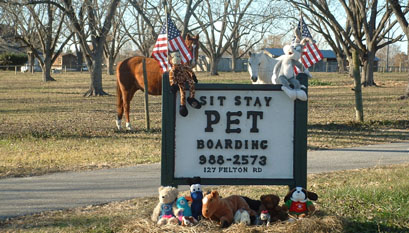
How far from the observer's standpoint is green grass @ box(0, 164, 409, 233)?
5531mm

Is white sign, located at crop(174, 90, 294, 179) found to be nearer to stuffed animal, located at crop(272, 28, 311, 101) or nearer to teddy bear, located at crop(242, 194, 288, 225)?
stuffed animal, located at crop(272, 28, 311, 101)

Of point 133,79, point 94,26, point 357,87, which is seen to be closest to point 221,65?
point 94,26

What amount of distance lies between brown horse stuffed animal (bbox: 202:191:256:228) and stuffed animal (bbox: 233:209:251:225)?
5cm

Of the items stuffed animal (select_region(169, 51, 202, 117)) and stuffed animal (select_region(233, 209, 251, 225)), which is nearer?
stuffed animal (select_region(233, 209, 251, 225))

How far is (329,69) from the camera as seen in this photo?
93000mm

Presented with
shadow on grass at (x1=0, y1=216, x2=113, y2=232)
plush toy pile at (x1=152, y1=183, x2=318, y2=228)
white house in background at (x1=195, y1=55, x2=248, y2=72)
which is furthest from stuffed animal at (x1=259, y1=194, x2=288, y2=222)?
white house in background at (x1=195, y1=55, x2=248, y2=72)

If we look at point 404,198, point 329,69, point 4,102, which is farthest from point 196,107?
point 329,69

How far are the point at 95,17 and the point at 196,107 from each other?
22993 mm

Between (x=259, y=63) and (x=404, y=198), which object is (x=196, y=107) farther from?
(x=259, y=63)

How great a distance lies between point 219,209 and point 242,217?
254 millimetres

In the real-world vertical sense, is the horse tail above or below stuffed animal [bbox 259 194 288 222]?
above

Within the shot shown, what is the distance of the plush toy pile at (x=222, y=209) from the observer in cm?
552

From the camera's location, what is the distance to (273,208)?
230 inches

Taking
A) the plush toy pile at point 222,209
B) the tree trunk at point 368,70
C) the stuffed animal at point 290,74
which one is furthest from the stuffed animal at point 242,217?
the tree trunk at point 368,70
